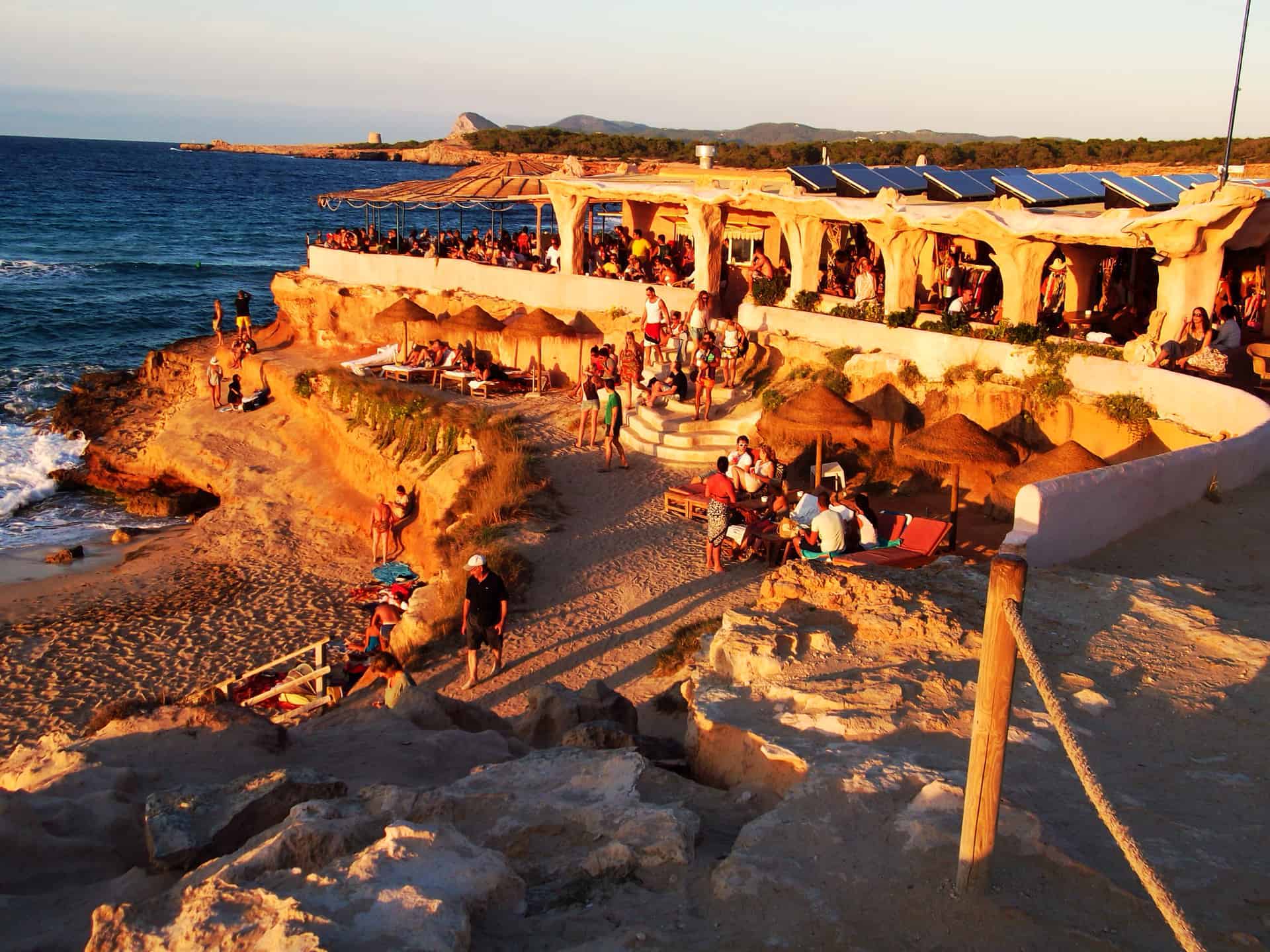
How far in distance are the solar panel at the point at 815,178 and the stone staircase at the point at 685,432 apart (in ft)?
17.6

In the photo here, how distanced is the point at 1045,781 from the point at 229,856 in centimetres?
448

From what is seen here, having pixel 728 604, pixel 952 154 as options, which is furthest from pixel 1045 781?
pixel 952 154

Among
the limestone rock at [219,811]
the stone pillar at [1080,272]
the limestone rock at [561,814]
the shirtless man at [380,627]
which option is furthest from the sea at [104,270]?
the stone pillar at [1080,272]

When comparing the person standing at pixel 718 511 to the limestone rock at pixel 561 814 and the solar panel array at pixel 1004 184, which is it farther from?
the solar panel array at pixel 1004 184

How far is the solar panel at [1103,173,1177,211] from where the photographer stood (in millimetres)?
18500

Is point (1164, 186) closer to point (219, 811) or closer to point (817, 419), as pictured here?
point (817, 419)

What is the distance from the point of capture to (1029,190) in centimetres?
2033

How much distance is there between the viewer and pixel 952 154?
70.8 meters

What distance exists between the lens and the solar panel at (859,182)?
21.9 metres

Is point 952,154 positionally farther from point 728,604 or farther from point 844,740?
point 844,740

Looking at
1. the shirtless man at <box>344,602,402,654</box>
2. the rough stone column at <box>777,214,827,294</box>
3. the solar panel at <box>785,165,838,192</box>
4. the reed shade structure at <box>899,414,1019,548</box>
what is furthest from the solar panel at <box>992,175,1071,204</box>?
the shirtless man at <box>344,602,402,654</box>

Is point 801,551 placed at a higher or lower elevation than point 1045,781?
lower

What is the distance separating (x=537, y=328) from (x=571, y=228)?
4473mm

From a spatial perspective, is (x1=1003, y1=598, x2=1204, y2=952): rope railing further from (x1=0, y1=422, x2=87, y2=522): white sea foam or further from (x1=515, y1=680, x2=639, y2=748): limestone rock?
(x1=0, y1=422, x2=87, y2=522): white sea foam
